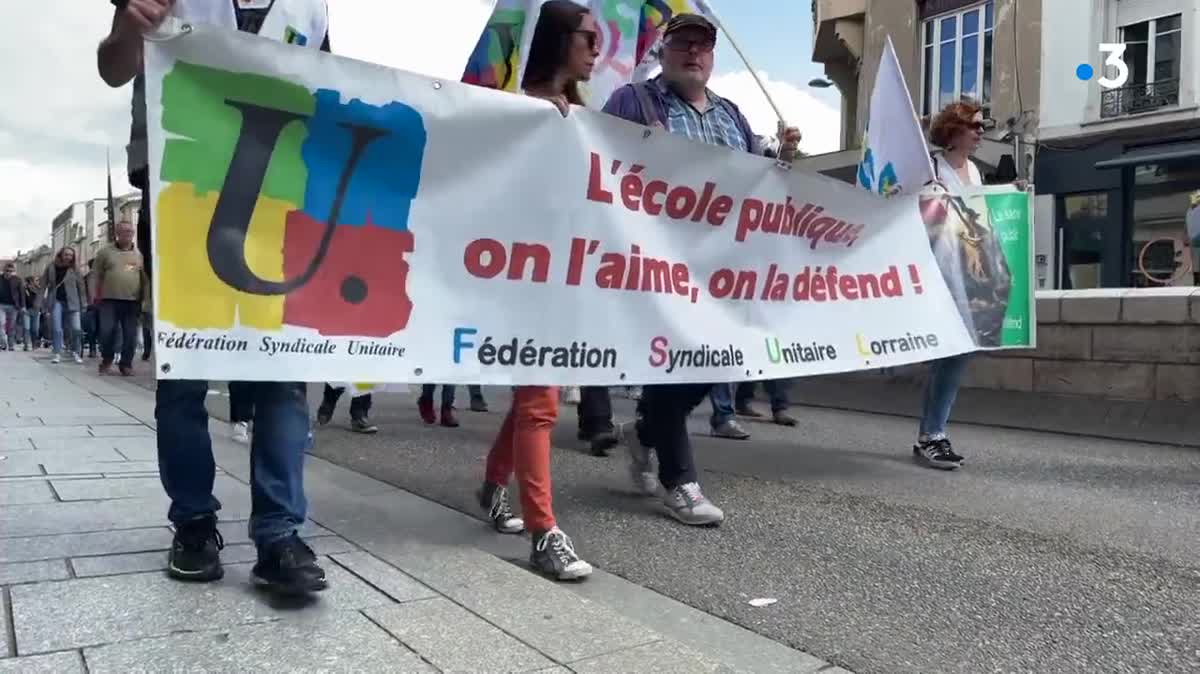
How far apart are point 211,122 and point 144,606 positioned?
126 cm

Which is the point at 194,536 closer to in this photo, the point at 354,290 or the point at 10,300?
the point at 354,290

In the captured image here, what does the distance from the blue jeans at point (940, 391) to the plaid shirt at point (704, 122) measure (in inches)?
77.9

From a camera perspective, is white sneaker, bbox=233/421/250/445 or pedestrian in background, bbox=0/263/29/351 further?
pedestrian in background, bbox=0/263/29/351

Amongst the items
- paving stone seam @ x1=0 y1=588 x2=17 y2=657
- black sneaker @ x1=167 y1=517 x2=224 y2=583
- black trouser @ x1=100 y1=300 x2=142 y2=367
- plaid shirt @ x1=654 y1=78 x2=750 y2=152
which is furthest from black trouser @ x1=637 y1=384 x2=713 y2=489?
black trouser @ x1=100 y1=300 x2=142 y2=367

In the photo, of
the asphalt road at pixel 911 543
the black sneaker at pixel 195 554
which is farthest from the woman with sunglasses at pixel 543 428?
the black sneaker at pixel 195 554

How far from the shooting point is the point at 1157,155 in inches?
766

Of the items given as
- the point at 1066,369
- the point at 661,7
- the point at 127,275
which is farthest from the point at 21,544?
the point at 127,275

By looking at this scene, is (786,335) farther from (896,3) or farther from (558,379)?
(896,3)

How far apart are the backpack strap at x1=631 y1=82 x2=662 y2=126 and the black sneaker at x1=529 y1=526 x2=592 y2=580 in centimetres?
164

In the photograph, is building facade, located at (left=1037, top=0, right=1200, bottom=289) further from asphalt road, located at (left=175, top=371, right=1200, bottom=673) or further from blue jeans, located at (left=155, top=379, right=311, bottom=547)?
blue jeans, located at (left=155, top=379, right=311, bottom=547)

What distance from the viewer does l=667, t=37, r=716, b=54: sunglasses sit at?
3938mm

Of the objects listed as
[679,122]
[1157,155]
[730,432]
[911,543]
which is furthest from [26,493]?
[1157,155]

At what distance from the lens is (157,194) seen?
8.55ft

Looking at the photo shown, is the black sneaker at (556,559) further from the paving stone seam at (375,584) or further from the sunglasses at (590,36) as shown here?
the sunglasses at (590,36)
